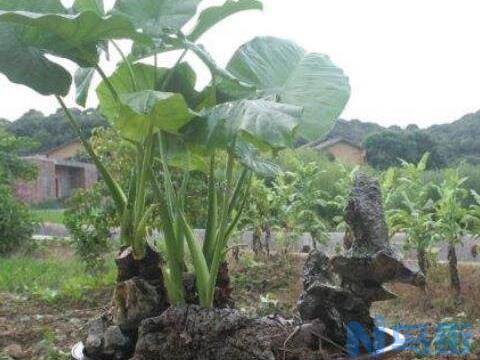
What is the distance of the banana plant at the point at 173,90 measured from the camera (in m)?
1.74

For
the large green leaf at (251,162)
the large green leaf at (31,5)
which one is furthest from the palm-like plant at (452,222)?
the large green leaf at (31,5)

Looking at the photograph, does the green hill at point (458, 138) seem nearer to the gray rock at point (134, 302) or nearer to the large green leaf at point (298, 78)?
the large green leaf at point (298, 78)

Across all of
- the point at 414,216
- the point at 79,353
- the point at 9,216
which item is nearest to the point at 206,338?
the point at 79,353

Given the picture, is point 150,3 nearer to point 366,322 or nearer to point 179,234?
point 179,234

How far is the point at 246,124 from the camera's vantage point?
158 cm

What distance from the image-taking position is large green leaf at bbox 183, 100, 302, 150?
5.09 ft

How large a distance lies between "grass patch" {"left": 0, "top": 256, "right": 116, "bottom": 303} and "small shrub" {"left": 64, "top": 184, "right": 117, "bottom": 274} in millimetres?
151

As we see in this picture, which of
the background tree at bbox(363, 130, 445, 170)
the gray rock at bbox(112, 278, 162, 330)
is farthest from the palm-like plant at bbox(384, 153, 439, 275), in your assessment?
the background tree at bbox(363, 130, 445, 170)

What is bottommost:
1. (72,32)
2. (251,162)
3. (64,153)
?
(251,162)

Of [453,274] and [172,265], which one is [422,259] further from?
[172,265]

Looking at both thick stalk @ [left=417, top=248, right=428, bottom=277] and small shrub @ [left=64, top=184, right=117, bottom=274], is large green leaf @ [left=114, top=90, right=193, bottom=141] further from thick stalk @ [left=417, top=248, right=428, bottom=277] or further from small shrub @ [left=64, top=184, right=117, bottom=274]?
small shrub @ [left=64, top=184, right=117, bottom=274]

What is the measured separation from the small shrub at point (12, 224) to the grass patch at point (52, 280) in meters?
1.37

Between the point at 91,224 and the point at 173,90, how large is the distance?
311 centimetres

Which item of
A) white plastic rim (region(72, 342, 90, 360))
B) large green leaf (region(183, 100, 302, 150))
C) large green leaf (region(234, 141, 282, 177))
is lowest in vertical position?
white plastic rim (region(72, 342, 90, 360))
